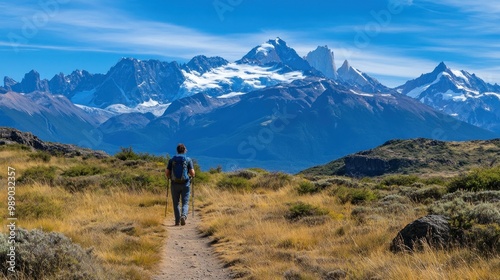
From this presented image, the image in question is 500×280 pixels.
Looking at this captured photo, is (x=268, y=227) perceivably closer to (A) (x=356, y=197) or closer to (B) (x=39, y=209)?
(A) (x=356, y=197)

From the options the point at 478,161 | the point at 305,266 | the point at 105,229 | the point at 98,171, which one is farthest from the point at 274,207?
the point at 478,161

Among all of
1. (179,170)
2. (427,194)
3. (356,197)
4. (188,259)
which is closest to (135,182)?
(179,170)

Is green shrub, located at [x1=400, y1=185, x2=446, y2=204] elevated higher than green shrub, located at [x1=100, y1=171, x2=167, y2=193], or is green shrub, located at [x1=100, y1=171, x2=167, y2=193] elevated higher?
green shrub, located at [x1=100, y1=171, x2=167, y2=193]

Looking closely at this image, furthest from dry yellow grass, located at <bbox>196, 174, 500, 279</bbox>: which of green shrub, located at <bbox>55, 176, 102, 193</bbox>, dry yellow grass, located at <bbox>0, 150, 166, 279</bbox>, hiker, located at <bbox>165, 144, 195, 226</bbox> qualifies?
green shrub, located at <bbox>55, 176, 102, 193</bbox>

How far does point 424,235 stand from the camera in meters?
10.2

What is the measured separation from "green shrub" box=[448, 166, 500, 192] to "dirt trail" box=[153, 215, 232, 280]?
10282mm

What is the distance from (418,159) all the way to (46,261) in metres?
138

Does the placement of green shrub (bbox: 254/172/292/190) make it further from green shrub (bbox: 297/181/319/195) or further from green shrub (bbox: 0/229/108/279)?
green shrub (bbox: 0/229/108/279)

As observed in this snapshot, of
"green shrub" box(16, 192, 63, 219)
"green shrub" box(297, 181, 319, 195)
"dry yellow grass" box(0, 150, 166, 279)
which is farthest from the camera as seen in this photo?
"green shrub" box(297, 181, 319, 195)

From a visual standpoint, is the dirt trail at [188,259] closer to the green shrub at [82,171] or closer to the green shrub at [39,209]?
the green shrub at [39,209]

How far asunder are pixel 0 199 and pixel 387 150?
151m

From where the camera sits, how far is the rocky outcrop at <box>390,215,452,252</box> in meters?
9.92

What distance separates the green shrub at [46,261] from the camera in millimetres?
7925

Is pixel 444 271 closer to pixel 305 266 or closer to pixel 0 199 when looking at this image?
pixel 305 266
